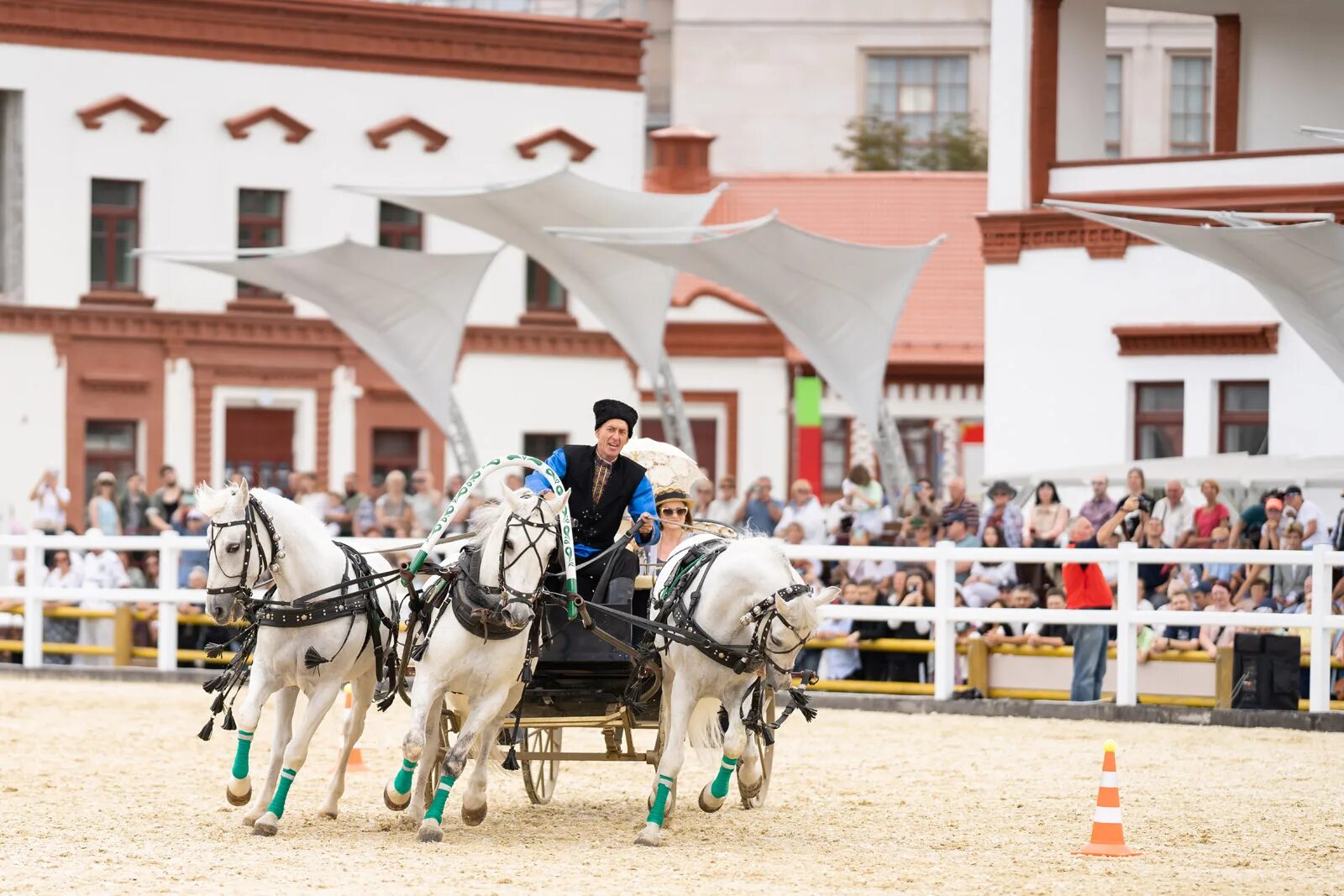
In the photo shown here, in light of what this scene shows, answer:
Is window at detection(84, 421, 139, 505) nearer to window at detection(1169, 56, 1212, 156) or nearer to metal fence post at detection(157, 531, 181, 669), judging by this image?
metal fence post at detection(157, 531, 181, 669)

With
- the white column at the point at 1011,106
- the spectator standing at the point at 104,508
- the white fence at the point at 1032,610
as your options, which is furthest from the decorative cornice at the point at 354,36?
the white fence at the point at 1032,610

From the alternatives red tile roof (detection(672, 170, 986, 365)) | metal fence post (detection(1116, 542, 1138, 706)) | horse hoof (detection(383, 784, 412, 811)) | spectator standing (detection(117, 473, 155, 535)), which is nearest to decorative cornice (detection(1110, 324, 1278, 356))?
metal fence post (detection(1116, 542, 1138, 706))

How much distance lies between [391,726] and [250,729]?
675cm

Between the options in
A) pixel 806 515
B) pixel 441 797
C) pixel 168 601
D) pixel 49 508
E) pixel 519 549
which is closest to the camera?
pixel 441 797

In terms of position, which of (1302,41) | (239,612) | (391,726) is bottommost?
(391,726)

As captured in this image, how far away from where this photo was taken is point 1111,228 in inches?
1117

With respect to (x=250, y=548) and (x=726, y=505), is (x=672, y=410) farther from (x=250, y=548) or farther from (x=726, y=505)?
Answer: (x=250, y=548)

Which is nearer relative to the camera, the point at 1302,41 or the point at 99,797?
the point at 99,797

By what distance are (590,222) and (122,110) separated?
12.7 metres

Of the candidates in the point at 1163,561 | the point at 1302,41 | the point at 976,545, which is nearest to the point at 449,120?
the point at 1302,41

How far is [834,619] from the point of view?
2088 centimetres

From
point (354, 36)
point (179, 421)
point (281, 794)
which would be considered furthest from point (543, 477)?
point (354, 36)

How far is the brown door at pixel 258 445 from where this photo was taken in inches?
1503

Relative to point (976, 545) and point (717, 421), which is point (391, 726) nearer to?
point (976, 545)
